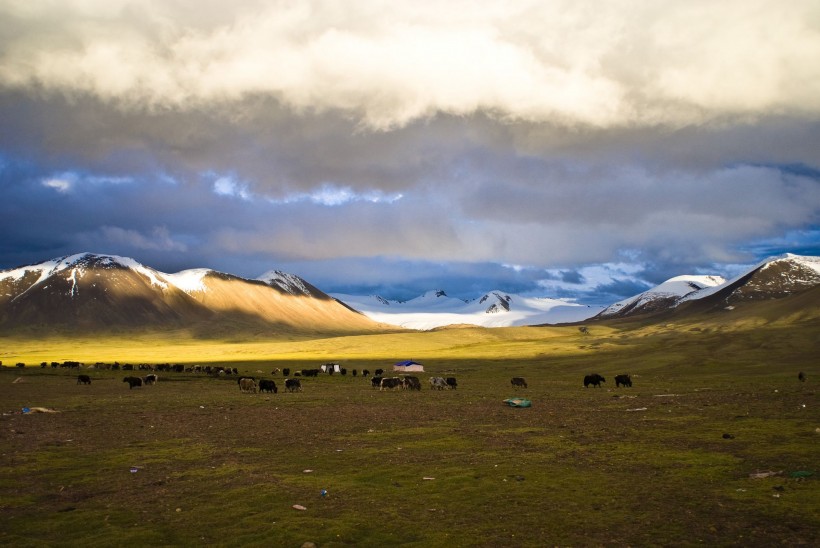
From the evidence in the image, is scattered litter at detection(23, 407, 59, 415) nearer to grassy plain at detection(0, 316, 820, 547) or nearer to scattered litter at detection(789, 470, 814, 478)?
grassy plain at detection(0, 316, 820, 547)

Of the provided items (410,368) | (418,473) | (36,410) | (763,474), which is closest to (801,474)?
(763,474)

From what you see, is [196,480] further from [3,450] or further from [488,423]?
[488,423]

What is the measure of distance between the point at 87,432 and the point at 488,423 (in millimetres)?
19092

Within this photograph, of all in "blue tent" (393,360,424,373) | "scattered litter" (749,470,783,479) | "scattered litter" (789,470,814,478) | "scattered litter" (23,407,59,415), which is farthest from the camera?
"blue tent" (393,360,424,373)

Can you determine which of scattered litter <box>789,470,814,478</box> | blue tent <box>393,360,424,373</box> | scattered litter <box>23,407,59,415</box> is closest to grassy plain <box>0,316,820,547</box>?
scattered litter <box>789,470,814,478</box>

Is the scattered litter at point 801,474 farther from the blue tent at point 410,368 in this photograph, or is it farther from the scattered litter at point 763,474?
the blue tent at point 410,368

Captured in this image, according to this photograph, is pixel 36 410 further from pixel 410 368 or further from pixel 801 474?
pixel 410 368

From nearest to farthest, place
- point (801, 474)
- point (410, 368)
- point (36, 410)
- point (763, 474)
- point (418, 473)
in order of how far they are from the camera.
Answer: point (801, 474) → point (763, 474) → point (418, 473) → point (36, 410) → point (410, 368)

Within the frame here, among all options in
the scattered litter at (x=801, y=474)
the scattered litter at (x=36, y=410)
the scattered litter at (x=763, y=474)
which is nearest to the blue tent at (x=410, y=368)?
the scattered litter at (x=36, y=410)

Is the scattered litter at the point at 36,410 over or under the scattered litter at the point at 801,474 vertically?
over

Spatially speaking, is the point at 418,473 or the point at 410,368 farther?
the point at 410,368

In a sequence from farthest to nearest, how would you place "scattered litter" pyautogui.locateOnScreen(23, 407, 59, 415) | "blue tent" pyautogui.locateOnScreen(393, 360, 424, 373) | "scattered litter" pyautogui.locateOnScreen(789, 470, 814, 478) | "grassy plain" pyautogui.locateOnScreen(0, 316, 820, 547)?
"blue tent" pyautogui.locateOnScreen(393, 360, 424, 373)
"scattered litter" pyautogui.locateOnScreen(23, 407, 59, 415)
"scattered litter" pyautogui.locateOnScreen(789, 470, 814, 478)
"grassy plain" pyautogui.locateOnScreen(0, 316, 820, 547)

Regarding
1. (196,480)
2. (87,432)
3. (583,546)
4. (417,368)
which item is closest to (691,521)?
(583,546)

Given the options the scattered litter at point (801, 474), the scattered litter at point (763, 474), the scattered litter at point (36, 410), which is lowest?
the scattered litter at point (763, 474)
